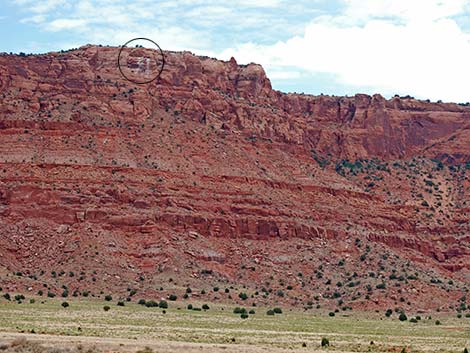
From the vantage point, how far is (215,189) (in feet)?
354

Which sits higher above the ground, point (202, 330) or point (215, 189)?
point (215, 189)

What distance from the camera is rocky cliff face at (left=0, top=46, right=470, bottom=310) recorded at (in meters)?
96.3

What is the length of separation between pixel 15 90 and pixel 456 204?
181ft

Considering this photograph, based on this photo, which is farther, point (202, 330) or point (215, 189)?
point (215, 189)

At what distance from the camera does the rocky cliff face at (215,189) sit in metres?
96.3

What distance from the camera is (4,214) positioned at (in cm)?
9806

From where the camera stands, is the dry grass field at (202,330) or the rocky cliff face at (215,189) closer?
the dry grass field at (202,330)

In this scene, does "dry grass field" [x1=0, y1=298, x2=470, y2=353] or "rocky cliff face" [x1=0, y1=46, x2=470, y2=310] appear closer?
"dry grass field" [x1=0, y1=298, x2=470, y2=353]

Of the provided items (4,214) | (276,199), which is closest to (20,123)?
(4,214)

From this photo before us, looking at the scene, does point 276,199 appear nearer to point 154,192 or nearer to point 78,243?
point 154,192

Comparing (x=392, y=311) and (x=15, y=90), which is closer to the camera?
(x=392, y=311)

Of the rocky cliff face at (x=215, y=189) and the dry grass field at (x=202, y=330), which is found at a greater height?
the rocky cliff face at (x=215, y=189)

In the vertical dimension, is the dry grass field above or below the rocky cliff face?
below

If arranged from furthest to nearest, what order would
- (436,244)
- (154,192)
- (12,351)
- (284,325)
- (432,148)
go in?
1. (432,148)
2. (436,244)
3. (154,192)
4. (284,325)
5. (12,351)
